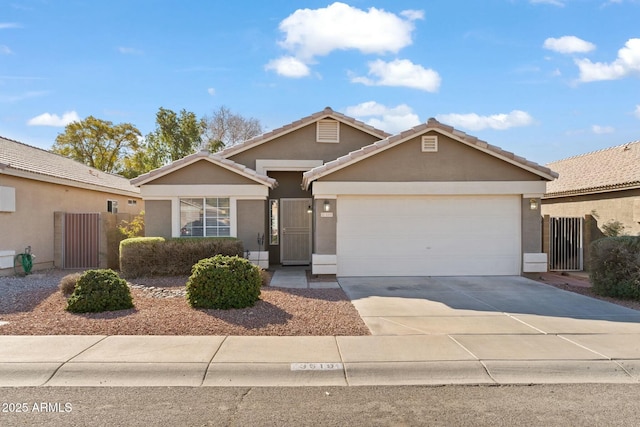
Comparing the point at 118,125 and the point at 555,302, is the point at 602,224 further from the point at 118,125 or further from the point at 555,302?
the point at 118,125

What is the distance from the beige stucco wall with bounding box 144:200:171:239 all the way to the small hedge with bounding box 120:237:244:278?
931 mm

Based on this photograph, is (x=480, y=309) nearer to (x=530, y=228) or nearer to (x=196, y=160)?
(x=530, y=228)

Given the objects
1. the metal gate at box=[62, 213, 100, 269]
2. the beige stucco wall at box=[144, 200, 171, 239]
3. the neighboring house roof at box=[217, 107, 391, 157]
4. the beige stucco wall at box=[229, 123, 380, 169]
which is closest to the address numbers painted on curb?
the beige stucco wall at box=[144, 200, 171, 239]

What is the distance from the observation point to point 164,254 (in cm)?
1183

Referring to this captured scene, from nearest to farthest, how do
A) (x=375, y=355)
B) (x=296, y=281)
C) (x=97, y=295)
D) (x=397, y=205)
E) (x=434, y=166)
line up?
(x=375, y=355)
(x=97, y=295)
(x=296, y=281)
(x=434, y=166)
(x=397, y=205)

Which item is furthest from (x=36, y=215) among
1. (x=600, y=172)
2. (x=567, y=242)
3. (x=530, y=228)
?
(x=600, y=172)

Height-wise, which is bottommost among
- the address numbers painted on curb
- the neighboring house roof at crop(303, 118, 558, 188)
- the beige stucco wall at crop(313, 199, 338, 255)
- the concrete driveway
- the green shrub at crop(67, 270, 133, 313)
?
the address numbers painted on curb

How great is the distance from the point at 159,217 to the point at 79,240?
4247 millimetres

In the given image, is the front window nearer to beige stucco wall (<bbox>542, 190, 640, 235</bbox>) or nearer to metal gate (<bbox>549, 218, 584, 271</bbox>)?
metal gate (<bbox>549, 218, 584, 271</bbox>)

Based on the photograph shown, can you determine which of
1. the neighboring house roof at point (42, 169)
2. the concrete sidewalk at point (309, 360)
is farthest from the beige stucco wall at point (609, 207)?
the neighboring house roof at point (42, 169)

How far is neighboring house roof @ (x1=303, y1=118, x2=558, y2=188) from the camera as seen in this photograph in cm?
1187

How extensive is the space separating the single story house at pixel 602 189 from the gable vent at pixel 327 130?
9487mm

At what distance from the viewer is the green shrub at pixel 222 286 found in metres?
7.99

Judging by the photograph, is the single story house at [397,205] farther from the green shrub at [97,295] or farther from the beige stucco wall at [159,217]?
the green shrub at [97,295]
